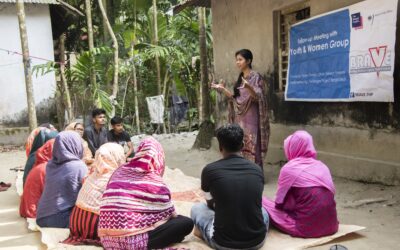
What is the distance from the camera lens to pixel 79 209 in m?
3.46

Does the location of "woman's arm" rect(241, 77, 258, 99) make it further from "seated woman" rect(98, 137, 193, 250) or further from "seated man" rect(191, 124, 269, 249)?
"seated woman" rect(98, 137, 193, 250)

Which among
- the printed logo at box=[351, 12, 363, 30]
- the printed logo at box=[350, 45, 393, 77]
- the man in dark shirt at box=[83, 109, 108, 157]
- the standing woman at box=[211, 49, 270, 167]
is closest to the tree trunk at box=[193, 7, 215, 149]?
the man in dark shirt at box=[83, 109, 108, 157]

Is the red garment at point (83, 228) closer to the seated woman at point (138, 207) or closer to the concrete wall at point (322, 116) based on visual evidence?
the seated woman at point (138, 207)

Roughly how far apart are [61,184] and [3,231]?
1.06m

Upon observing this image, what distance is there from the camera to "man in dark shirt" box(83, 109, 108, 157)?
6.21 metres

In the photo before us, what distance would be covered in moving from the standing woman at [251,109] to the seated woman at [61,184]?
2220 mm

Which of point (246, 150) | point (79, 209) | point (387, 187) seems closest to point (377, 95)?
point (387, 187)

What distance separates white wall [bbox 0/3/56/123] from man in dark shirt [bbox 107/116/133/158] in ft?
20.8

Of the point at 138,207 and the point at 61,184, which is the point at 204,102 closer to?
the point at 61,184

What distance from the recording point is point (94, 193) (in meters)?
3.37

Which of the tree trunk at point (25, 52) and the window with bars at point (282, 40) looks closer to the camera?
the window with bars at point (282, 40)

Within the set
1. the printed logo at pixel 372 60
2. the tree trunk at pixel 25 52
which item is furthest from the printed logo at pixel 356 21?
the tree trunk at pixel 25 52

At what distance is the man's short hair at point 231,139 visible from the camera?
3072 mm

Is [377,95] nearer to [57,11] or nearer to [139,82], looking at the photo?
[139,82]
